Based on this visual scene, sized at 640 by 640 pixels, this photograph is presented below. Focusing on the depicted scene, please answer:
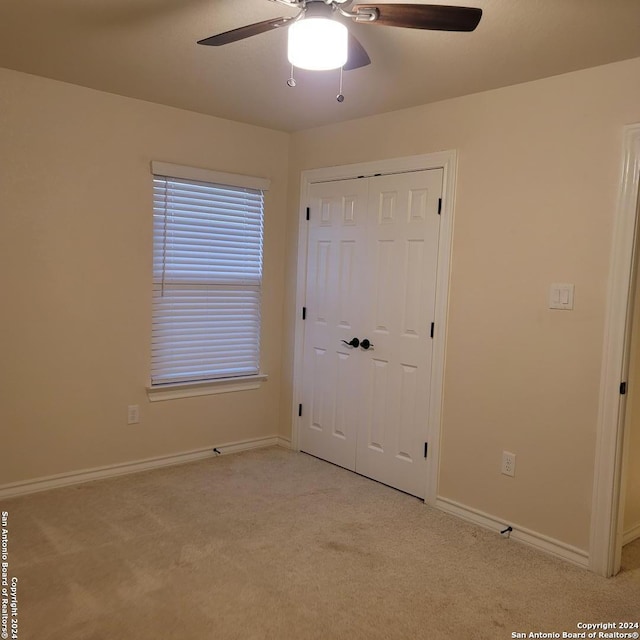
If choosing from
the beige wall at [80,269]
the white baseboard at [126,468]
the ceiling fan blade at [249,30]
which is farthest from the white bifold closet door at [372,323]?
the ceiling fan blade at [249,30]

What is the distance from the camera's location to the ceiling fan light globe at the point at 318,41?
1824 mm

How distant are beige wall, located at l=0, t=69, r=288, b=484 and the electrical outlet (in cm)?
213

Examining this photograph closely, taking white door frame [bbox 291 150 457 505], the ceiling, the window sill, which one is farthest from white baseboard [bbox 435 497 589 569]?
the ceiling

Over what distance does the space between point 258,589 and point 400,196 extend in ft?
7.84

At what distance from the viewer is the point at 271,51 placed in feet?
8.93

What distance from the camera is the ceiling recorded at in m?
2.30

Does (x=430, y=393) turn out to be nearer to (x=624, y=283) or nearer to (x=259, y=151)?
(x=624, y=283)

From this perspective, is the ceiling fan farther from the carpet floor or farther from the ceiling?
the carpet floor

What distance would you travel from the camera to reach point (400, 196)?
3648 millimetres

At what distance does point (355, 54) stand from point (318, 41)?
0.38m

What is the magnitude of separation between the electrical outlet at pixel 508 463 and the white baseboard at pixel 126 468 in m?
1.83

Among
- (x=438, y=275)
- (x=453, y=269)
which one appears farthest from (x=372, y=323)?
(x=453, y=269)

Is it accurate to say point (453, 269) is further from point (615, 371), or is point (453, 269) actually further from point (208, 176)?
point (208, 176)

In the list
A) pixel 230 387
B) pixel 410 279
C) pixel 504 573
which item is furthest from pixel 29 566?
pixel 410 279
